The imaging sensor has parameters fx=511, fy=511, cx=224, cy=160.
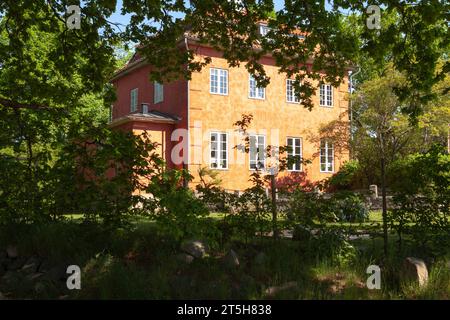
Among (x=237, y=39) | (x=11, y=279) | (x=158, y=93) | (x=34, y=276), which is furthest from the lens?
(x=158, y=93)

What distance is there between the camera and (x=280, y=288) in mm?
6402

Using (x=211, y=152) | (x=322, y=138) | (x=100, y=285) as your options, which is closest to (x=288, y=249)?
(x=100, y=285)

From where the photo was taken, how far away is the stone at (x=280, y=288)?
6.31 meters

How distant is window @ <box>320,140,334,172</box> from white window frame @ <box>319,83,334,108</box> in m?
2.37

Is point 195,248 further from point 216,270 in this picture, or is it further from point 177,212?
point 177,212

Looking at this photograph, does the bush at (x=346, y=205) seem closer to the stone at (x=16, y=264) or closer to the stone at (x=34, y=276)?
the stone at (x=34, y=276)

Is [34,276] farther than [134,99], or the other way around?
[134,99]

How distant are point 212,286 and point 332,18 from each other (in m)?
5.72

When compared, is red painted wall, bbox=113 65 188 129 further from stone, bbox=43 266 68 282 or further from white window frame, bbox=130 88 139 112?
stone, bbox=43 266 68 282

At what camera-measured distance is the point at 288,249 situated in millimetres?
7613

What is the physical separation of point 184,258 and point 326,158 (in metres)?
21.5

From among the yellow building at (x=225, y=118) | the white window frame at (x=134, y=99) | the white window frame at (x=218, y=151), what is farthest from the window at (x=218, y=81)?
the white window frame at (x=134, y=99)

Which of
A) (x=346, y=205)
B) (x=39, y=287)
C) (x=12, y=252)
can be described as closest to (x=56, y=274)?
(x=39, y=287)
